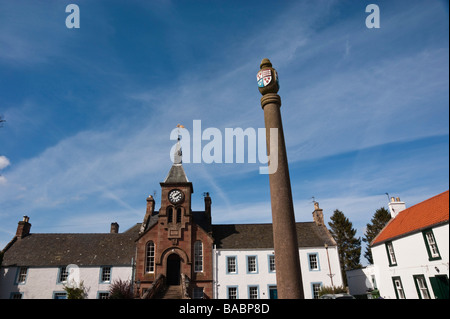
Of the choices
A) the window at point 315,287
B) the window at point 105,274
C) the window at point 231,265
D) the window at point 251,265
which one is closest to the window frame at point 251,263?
the window at point 251,265

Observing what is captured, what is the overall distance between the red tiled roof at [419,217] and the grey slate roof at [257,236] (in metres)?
7.44

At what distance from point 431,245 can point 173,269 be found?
75.7 ft

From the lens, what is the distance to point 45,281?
29.6m

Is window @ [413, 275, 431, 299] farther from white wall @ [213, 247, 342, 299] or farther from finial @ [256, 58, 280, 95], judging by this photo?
finial @ [256, 58, 280, 95]

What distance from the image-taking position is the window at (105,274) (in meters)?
29.9

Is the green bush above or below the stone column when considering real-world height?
below

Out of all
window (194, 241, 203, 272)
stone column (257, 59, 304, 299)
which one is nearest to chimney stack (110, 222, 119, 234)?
window (194, 241, 203, 272)

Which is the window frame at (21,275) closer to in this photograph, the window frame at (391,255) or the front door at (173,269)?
the front door at (173,269)

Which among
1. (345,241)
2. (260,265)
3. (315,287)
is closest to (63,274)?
(260,265)

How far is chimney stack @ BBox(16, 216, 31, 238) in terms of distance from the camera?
113 ft

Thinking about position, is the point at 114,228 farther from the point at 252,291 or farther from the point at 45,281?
the point at 252,291

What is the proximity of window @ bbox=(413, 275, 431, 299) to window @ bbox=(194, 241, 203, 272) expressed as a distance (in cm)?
1910
